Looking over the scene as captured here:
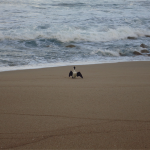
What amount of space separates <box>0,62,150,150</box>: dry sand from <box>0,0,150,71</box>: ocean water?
4.17 metres

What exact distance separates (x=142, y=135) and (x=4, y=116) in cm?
155

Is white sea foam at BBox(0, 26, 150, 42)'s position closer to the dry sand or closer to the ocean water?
the ocean water

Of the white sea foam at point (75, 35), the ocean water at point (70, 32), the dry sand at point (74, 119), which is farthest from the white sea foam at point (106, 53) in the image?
the dry sand at point (74, 119)

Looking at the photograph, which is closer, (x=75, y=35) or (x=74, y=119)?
(x=74, y=119)

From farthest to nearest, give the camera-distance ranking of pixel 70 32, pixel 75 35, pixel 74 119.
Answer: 1. pixel 70 32
2. pixel 75 35
3. pixel 74 119

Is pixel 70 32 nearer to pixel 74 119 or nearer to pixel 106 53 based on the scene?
pixel 106 53

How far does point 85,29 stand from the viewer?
1597 cm

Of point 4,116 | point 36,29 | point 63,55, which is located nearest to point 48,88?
point 4,116

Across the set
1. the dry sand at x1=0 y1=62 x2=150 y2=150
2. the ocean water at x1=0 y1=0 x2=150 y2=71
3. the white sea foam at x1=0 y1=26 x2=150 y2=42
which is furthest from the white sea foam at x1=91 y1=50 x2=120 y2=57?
the dry sand at x1=0 y1=62 x2=150 y2=150

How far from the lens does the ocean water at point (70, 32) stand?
29.3 feet

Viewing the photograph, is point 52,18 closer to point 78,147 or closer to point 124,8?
point 124,8

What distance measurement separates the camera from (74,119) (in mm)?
2424

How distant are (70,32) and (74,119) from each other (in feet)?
41.8

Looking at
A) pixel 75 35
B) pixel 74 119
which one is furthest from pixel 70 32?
pixel 74 119
